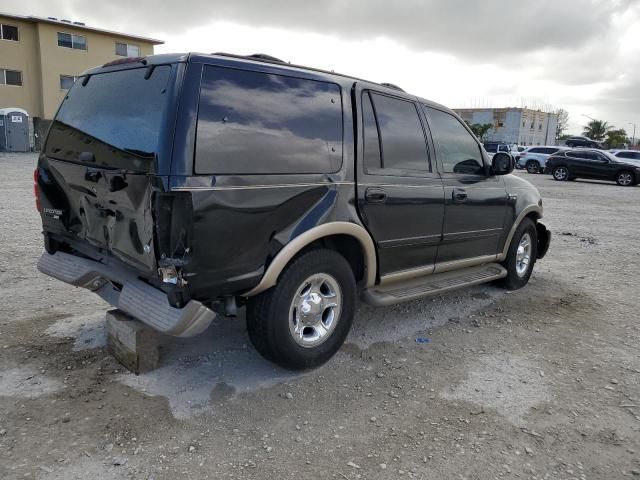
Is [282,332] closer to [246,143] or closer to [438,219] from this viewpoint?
[246,143]

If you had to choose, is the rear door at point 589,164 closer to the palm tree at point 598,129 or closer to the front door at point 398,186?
the front door at point 398,186

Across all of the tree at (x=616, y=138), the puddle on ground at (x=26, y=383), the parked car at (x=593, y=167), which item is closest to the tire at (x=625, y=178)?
the parked car at (x=593, y=167)

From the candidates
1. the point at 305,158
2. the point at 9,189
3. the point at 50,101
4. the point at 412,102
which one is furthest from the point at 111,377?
the point at 50,101

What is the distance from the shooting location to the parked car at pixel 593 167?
71.1 ft

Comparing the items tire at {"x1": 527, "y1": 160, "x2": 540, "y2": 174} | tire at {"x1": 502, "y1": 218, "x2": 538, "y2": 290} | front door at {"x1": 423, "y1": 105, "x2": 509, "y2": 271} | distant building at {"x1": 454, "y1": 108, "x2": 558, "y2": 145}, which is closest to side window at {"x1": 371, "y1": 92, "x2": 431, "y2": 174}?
front door at {"x1": 423, "y1": 105, "x2": 509, "y2": 271}

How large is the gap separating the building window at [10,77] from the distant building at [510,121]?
51395 mm

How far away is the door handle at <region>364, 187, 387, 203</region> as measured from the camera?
3830 millimetres

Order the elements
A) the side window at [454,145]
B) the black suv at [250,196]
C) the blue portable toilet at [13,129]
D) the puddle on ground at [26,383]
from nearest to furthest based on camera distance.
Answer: the black suv at [250,196], the puddle on ground at [26,383], the side window at [454,145], the blue portable toilet at [13,129]

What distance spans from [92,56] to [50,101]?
394cm

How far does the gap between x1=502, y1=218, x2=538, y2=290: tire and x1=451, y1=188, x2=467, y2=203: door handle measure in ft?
4.03

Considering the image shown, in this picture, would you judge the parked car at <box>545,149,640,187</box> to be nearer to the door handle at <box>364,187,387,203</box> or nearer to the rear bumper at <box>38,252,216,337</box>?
the door handle at <box>364,187,387,203</box>

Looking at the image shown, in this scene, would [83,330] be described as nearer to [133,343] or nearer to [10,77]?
[133,343]

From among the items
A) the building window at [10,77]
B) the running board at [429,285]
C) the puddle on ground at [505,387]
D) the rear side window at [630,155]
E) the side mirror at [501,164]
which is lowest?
the puddle on ground at [505,387]

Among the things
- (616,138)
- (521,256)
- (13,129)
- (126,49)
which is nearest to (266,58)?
(521,256)
